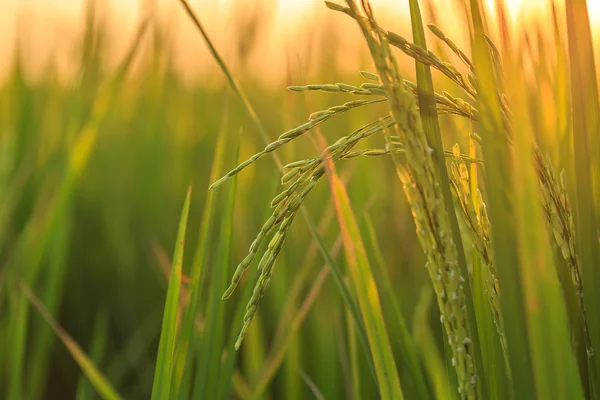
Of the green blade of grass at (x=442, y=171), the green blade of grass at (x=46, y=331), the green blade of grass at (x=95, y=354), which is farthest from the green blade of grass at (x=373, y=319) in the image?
the green blade of grass at (x=46, y=331)

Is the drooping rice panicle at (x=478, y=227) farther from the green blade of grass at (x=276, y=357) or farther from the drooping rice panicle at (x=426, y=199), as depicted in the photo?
the green blade of grass at (x=276, y=357)

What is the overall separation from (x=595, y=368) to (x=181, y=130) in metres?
1.70

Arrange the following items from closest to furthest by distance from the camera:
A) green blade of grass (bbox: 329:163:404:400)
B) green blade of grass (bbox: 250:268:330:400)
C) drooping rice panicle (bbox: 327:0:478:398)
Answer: drooping rice panicle (bbox: 327:0:478:398) < green blade of grass (bbox: 329:163:404:400) < green blade of grass (bbox: 250:268:330:400)

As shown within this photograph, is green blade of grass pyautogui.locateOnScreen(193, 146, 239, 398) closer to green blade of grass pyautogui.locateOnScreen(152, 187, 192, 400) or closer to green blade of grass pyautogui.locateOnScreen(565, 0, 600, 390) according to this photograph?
green blade of grass pyautogui.locateOnScreen(152, 187, 192, 400)

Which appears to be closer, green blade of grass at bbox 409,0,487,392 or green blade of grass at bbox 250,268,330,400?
green blade of grass at bbox 409,0,487,392

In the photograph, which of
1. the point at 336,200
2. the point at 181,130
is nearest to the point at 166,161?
the point at 181,130

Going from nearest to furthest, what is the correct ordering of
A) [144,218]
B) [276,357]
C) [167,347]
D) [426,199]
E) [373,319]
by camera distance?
[426,199]
[373,319]
[167,347]
[276,357]
[144,218]

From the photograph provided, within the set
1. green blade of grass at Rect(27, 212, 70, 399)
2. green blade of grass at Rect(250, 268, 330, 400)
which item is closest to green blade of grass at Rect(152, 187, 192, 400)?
green blade of grass at Rect(250, 268, 330, 400)

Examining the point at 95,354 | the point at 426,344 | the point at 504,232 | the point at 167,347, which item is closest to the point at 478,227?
the point at 504,232

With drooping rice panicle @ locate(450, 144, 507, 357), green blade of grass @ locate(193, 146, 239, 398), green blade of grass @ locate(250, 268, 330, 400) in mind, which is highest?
drooping rice panicle @ locate(450, 144, 507, 357)

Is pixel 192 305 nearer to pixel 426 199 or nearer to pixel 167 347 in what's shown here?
pixel 167 347

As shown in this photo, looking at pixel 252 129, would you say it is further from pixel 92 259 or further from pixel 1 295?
pixel 1 295

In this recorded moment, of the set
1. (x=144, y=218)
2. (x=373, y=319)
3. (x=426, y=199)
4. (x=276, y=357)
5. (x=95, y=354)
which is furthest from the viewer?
(x=144, y=218)

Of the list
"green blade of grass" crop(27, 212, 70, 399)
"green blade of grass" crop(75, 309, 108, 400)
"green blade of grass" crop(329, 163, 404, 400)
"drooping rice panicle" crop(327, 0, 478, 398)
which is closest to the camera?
"drooping rice panicle" crop(327, 0, 478, 398)
